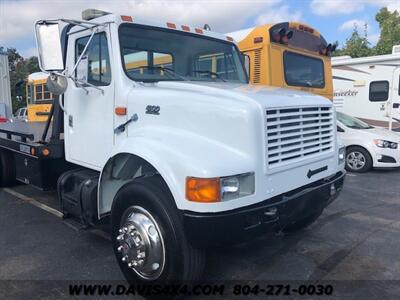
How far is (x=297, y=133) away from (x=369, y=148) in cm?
634

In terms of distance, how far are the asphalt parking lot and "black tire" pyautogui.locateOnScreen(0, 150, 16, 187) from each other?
1176 mm

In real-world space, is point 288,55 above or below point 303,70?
above

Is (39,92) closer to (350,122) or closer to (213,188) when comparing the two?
(350,122)

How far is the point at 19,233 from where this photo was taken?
16.6ft

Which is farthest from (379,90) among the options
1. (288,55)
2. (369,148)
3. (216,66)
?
(216,66)

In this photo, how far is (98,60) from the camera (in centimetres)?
418

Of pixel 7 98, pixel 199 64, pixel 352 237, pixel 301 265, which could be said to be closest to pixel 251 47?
pixel 199 64

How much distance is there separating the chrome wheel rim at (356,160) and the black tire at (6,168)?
7.10 meters

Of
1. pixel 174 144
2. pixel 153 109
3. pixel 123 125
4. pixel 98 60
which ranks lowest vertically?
pixel 174 144

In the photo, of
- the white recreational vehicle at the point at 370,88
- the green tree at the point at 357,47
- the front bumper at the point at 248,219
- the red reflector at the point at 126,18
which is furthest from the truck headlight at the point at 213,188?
the green tree at the point at 357,47

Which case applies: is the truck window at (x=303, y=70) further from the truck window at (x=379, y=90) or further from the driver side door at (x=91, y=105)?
the driver side door at (x=91, y=105)

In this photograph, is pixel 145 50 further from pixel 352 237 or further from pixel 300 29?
pixel 300 29

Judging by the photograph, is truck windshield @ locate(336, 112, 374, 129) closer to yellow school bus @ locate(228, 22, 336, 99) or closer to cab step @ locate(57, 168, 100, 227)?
yellow school bus @ locate(228, 22, 336, 99)

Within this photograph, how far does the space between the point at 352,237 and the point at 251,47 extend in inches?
178
